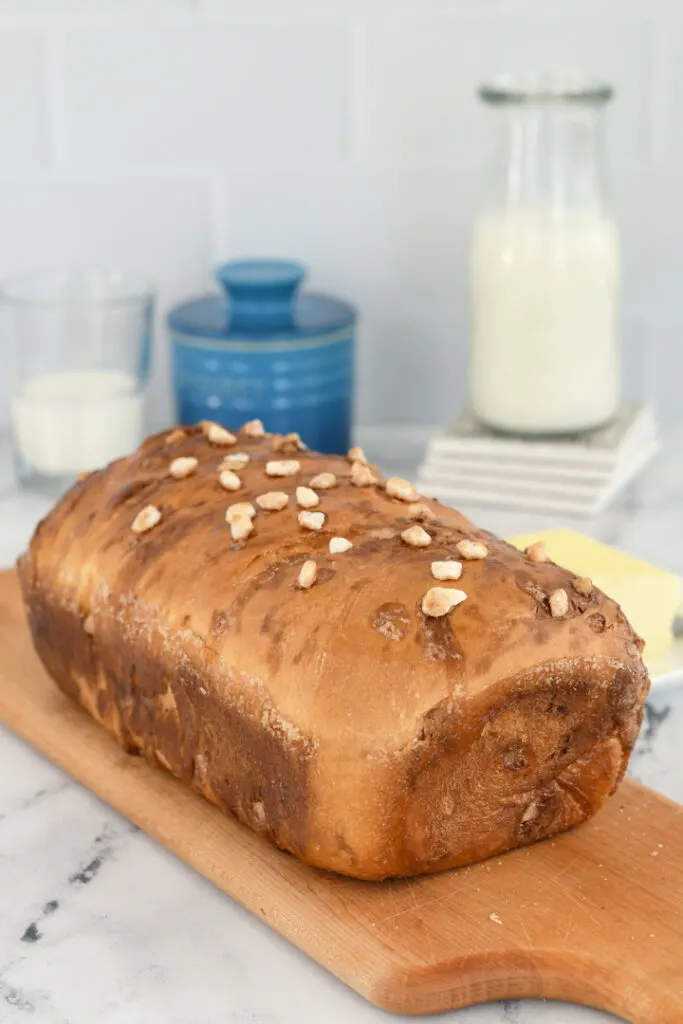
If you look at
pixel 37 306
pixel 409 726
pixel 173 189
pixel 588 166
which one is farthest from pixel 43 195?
pixel 409 726

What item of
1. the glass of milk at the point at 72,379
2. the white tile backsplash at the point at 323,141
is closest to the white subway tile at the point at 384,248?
the white tile backsplash at the point at 323,141

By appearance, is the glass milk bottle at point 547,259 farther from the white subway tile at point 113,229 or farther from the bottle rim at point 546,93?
the white subway tile at point 113,229

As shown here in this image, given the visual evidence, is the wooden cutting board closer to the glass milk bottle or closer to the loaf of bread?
the loaf of bread

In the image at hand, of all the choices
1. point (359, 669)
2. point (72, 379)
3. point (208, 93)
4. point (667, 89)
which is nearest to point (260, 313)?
point (72, 379)

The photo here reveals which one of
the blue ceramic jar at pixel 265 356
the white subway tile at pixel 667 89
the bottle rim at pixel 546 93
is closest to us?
the bottle rim at pixel 546 93

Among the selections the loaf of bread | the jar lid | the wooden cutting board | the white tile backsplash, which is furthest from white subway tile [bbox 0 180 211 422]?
the wooden cutting board

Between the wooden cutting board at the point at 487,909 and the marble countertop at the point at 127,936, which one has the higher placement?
the wooden cutting board at the point at 487,909

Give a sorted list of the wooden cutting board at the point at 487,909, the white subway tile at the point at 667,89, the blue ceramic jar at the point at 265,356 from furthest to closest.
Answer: the white subway tile at the point at 667,89 < the blue ceramic jar at the point at 265,356 < the wooden cutting board at the point at 487,909
